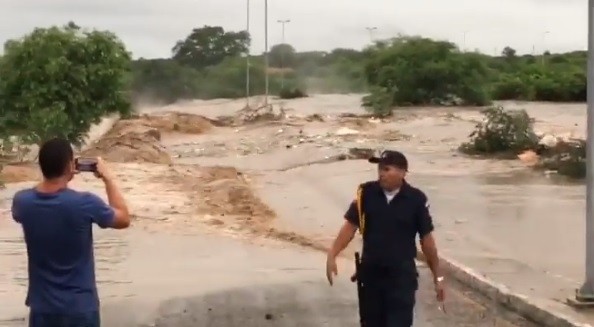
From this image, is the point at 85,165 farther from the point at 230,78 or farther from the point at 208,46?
the point at 208,46

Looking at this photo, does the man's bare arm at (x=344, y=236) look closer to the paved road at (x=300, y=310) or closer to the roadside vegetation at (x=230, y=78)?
the paved road at (x=300, y=310)

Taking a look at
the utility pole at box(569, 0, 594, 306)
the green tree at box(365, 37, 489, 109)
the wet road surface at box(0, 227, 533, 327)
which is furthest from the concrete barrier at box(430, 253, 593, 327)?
the green tree at box(365, 37, 489, 109)

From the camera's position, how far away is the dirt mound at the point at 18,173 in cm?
2664

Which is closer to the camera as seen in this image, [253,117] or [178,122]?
[178,122]

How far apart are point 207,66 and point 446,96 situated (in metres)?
47.7

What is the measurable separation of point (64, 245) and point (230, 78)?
9940 cm

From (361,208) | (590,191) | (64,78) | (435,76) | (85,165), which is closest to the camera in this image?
(85,165)

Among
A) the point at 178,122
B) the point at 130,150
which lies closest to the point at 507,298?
the point at 130,150

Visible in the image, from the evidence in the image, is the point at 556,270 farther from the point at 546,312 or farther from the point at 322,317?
the point at 322,317

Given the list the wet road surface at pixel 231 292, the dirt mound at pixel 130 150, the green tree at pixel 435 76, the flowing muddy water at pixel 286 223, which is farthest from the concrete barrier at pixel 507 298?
the green tree at pixel 435 76

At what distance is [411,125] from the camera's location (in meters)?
53.2

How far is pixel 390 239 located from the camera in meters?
6.60

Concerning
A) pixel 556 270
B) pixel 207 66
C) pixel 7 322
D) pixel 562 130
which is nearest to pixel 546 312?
pixel 556 270

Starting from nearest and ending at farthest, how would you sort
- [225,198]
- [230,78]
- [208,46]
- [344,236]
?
[344,236], [225,198], [230,78], [208,46]
